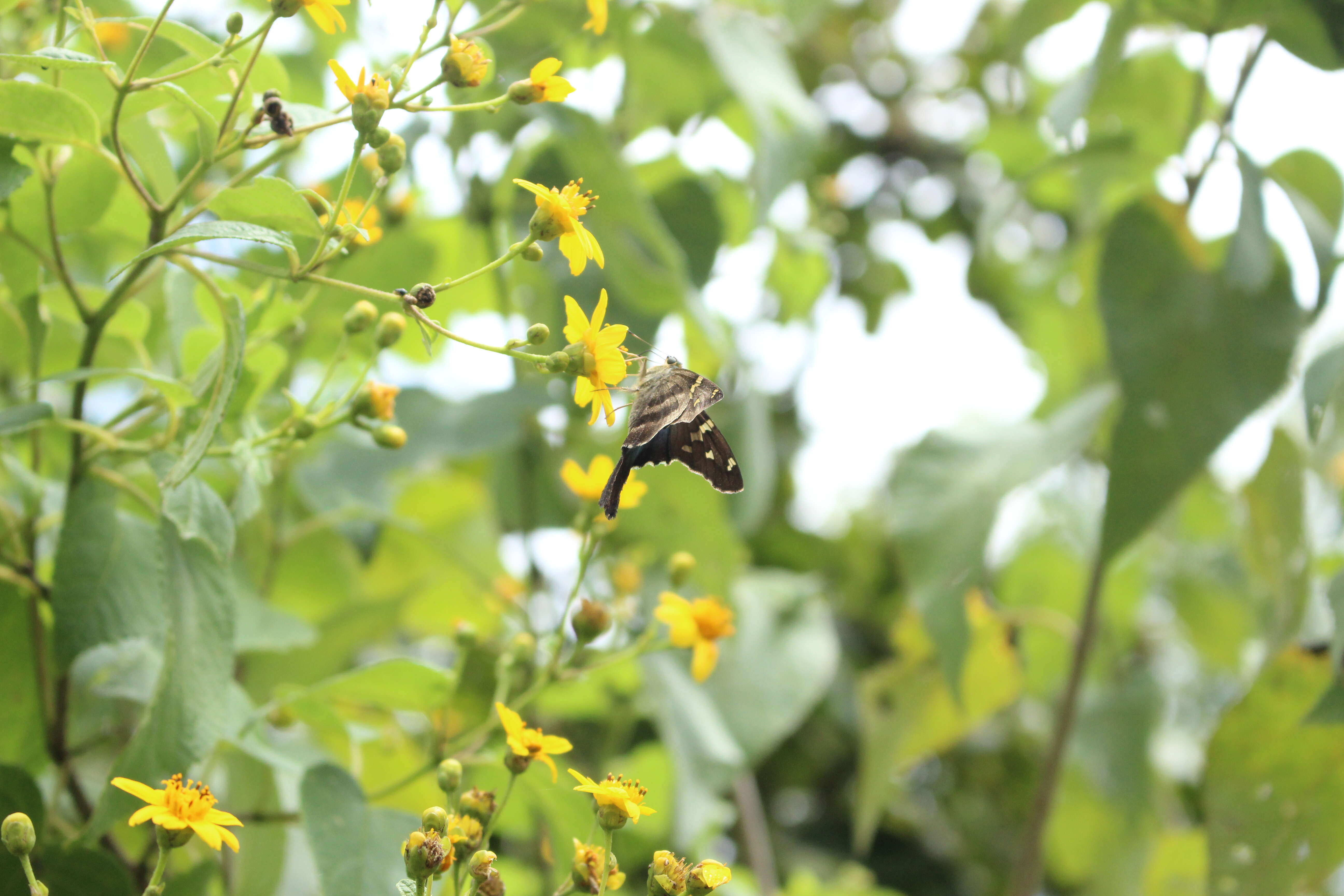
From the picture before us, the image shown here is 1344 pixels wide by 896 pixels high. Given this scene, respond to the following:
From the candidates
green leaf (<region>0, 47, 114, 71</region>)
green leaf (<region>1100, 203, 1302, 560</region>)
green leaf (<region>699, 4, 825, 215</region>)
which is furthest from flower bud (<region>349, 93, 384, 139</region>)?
green leaf (<region>1100, 203, 1302, 560</region>)

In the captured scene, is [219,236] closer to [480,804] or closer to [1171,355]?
[480,804]

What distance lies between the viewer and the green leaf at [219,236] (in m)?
0.42

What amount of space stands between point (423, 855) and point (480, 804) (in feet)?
0.29

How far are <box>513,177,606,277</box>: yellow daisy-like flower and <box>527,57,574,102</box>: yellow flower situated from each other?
0.14 ft

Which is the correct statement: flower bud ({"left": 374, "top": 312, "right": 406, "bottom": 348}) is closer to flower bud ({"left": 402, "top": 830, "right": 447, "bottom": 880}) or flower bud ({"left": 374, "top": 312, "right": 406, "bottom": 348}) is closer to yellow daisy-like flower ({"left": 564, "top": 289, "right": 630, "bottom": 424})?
yellow daisy-like flower ({"left": 564, "top": 289, "right": 630, "bottom": 424})

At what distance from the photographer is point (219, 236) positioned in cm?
43

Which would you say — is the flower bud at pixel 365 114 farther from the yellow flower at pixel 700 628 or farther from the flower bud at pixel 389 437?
the yellow flower at pixel 700 628

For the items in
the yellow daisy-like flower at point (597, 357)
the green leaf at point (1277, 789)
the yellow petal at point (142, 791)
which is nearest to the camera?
the yellow petal at point (142, 791)

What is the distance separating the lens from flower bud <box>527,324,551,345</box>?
0.49 metres

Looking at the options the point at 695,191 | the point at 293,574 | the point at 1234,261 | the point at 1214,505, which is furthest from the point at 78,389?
the point at 1214,505

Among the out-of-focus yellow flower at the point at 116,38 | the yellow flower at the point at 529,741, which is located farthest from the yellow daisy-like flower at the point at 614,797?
the out-of-focus yellow flower at the point at 116,38

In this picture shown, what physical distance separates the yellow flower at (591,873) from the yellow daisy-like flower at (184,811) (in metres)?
0.15

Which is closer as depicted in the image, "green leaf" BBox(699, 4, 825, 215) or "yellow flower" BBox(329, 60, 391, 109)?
"yellow flower" BBox(329, 60, 391, 109)

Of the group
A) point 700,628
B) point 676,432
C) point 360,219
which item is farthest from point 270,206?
point 700,628
